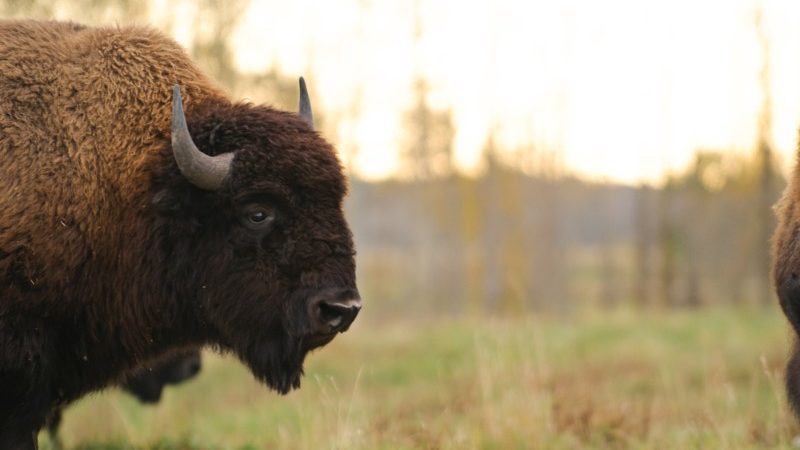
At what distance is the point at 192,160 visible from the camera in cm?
441

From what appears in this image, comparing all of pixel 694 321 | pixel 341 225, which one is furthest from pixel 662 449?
pixel 694 321

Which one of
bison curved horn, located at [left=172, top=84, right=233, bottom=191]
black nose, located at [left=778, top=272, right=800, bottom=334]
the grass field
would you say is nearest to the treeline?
the grass field

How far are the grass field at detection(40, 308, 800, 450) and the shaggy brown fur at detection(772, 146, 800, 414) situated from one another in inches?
16.5

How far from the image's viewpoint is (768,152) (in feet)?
75.4

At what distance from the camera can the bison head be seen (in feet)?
14.5

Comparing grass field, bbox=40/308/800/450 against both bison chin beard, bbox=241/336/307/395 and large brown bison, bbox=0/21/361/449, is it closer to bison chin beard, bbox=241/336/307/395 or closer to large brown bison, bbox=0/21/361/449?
bison chin beard, bbox=241/336/307/395

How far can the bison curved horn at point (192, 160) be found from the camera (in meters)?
4.41

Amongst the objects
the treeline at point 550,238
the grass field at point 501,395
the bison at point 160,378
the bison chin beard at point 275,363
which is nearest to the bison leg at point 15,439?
the bison chin beard at point 275,363

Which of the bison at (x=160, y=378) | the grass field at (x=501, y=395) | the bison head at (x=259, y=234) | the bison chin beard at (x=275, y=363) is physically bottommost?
the grass field at (x=501, y=395)

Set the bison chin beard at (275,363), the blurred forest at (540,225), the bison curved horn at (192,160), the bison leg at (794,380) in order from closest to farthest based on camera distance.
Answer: the bison curved horn at (192,160) < the bison chin beard at (275,363) < the bison leg at (794,380) < the blurred forest at (540,225)

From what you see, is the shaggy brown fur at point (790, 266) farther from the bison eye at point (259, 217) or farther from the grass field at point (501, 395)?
the bison eye at point (259, 217)

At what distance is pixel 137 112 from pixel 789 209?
3.79 m

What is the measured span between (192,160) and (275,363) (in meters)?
1.11

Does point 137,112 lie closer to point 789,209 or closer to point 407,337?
point 789,209
